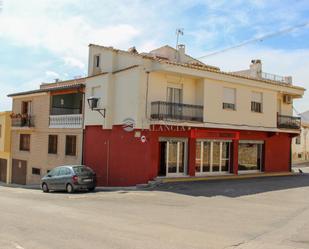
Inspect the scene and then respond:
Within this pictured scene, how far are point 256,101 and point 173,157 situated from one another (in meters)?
7.55

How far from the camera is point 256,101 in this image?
28391 mm

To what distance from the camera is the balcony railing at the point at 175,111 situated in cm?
2319

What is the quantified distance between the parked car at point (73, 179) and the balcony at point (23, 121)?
34.0ft

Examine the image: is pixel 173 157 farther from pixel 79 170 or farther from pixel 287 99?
pixel 287 99

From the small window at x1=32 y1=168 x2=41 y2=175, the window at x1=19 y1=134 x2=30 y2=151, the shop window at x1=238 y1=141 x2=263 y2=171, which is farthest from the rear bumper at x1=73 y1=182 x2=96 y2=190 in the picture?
the window at x1=19 y1=134 x2=30 y2=151

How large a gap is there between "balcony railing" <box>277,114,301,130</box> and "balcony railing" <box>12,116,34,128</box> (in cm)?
1872

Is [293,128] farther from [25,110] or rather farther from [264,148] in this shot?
[25,110]

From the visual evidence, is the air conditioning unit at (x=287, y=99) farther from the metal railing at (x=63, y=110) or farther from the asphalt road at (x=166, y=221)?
the metal railing at (x=63, y=110)

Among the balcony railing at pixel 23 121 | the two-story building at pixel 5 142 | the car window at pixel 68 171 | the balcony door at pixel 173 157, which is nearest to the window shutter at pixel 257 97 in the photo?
the balcony door at pixel 173 157

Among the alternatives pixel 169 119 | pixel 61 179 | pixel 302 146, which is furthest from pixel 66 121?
pixel 302 146

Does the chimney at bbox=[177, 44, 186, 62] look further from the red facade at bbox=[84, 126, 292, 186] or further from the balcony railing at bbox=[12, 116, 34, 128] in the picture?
the balcony railing at bbox=[12, 116, 34, 128]

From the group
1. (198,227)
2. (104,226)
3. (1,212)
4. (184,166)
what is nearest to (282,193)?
(184,166)

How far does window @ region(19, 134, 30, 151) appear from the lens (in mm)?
34875

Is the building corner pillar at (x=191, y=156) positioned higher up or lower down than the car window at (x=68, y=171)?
higher up
